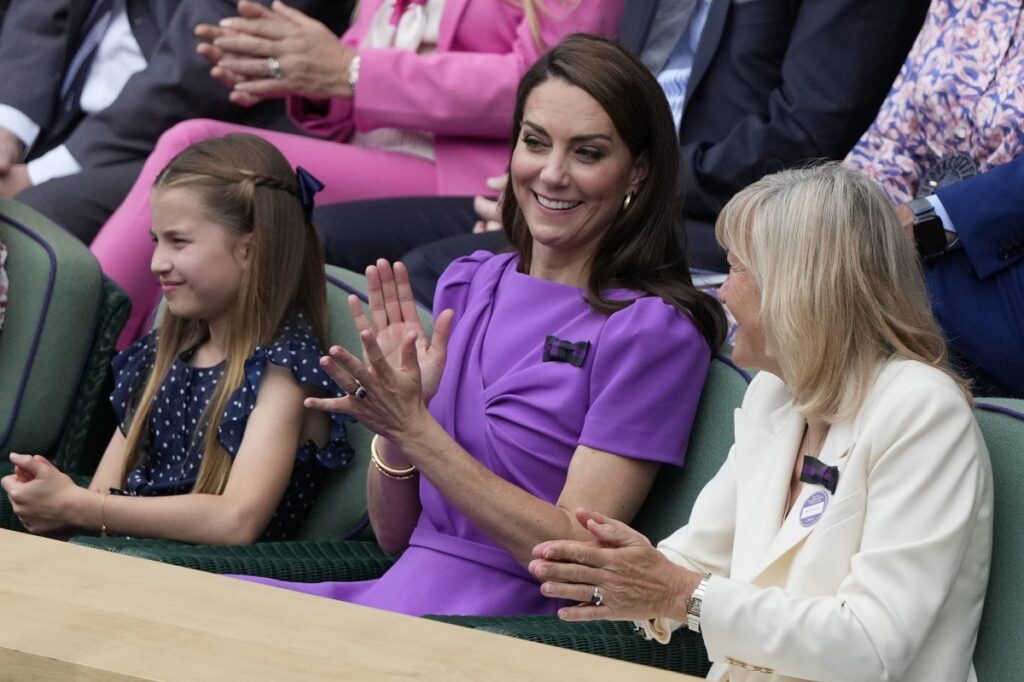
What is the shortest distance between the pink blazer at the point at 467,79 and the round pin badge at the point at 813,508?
72.2 inches

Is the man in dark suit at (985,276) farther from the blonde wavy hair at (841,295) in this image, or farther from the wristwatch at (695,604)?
the wristwatch at (695,604)

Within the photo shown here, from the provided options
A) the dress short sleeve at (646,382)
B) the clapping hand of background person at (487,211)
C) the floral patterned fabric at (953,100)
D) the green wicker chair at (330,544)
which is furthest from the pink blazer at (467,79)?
the dress short sleeve at (646,382)

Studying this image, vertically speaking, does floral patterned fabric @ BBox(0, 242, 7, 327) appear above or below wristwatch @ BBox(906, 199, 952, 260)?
below

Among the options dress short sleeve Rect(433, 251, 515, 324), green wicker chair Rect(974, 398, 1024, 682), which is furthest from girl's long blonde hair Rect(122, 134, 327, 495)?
green wicker chair Rect(974, 398, 1024, 682)

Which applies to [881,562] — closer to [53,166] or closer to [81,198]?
A: [81,198]

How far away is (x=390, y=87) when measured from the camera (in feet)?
11.8

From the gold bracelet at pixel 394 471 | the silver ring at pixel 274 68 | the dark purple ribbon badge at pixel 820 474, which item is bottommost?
the gold bracelet at pixel 394 471

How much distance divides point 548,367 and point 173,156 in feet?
4.38

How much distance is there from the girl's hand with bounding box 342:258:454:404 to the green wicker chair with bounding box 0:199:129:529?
2.95 ft

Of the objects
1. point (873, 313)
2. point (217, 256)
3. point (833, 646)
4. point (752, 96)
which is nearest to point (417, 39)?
point (752, 96)

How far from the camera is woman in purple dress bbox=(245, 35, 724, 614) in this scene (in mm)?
2176

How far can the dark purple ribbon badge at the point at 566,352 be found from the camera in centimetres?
229

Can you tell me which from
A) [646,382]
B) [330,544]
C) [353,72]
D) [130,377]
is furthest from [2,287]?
[646,382]

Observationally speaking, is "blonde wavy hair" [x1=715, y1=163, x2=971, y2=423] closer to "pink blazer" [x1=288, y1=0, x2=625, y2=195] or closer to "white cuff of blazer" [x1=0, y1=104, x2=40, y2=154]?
"pink blazer" [x1=288, y1=0, x2=625, y2=195]
